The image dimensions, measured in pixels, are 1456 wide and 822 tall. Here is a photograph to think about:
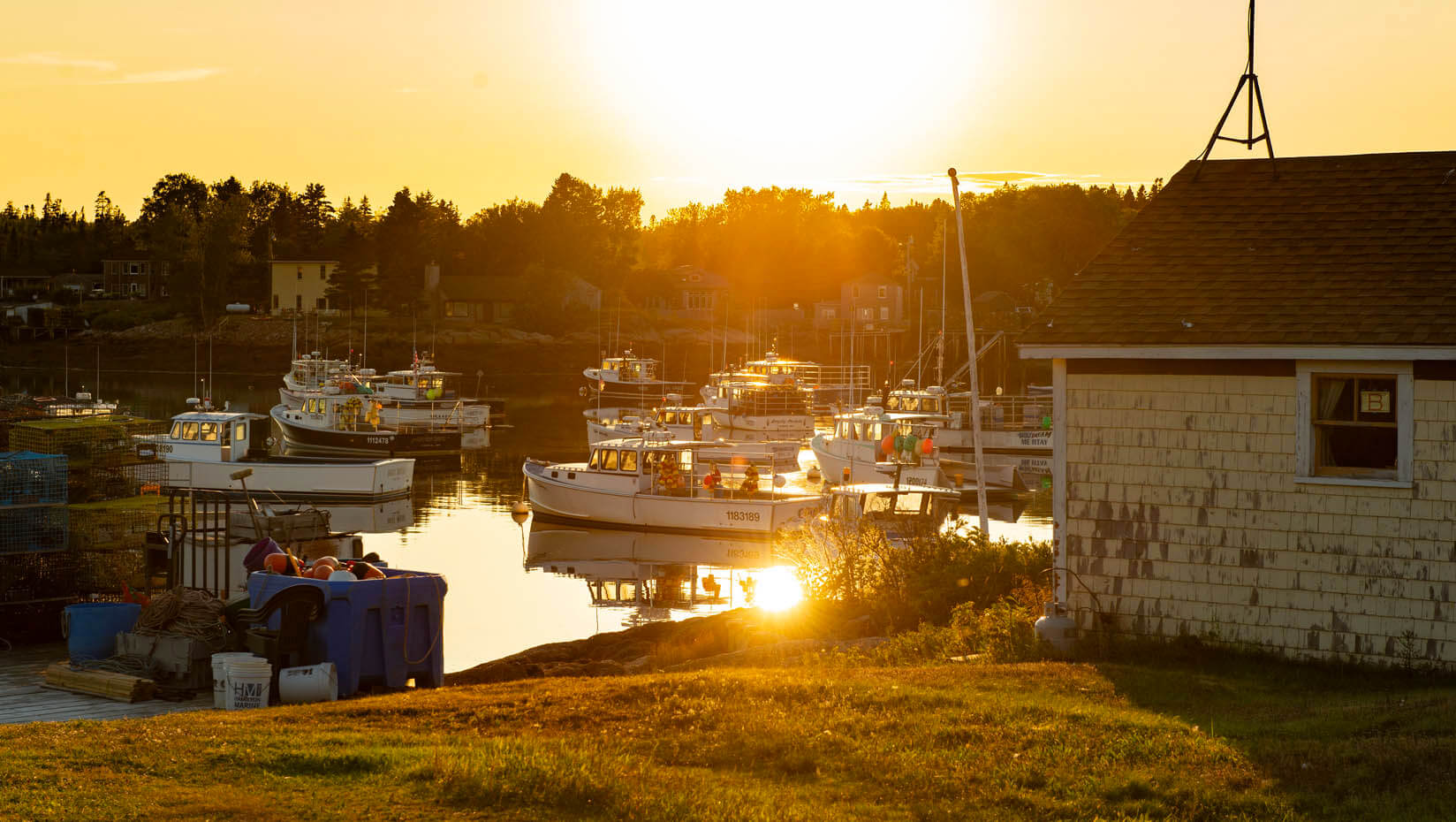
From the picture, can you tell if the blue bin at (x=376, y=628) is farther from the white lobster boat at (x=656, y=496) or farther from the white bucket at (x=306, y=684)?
the white lobster boat at (x=656, y=496)

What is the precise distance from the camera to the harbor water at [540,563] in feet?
103

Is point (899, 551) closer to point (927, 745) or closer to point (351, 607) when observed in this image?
point (351, 607)

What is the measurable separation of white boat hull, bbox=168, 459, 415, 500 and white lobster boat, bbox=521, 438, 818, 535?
7.52 m

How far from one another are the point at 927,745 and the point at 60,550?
17948mm

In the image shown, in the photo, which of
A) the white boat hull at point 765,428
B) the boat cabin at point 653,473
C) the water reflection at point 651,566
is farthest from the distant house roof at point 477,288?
the boat cabin at point 653,473

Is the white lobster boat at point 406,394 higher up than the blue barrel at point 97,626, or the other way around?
the white lobster boat at point 406,394

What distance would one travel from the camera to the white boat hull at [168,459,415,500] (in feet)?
162

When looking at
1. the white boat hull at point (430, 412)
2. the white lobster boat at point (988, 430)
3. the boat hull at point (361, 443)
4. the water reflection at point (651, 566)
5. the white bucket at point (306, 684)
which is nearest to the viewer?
the white bucket at point (306, 684)

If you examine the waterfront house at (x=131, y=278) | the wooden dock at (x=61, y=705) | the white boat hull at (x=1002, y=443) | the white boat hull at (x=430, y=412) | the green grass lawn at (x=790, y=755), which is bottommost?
the wooden dock at (x=61, y=705)

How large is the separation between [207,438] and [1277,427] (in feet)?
135

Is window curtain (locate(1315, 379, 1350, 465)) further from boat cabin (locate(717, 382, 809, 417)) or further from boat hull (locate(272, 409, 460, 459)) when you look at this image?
boat cabin (locate(717, 382, 809, 417))

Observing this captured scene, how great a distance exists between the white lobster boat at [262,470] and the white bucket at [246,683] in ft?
111

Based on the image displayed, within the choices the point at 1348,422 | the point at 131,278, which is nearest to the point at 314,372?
the point at 1348,422

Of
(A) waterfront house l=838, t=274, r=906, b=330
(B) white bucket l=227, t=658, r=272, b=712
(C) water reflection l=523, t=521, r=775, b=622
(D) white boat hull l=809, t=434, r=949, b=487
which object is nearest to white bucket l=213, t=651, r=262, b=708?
(B) white bucket l=227, t=658, r=272, b=712
